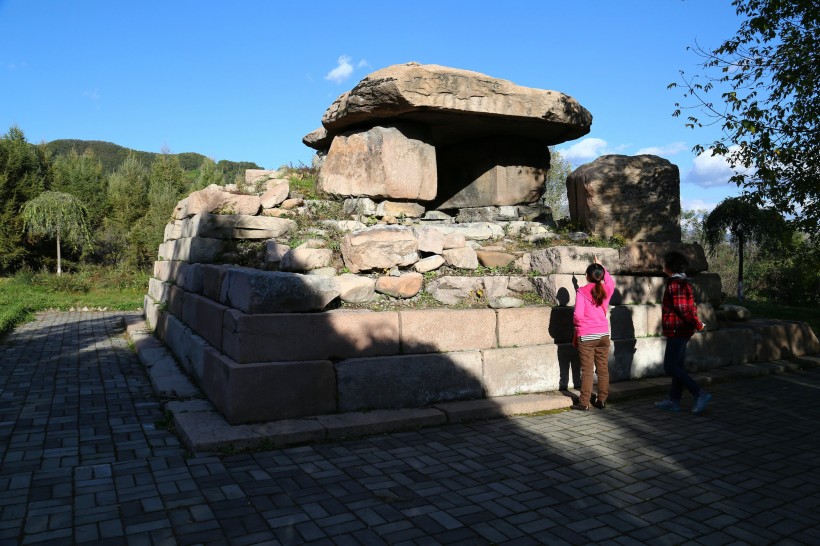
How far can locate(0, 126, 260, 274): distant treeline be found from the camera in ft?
75.6

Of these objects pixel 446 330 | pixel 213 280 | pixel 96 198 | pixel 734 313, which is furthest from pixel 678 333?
pixel 96 198

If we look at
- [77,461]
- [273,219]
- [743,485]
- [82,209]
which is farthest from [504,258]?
[82,209]

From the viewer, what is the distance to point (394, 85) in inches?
287

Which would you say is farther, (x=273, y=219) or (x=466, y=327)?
(x=273, y=219)

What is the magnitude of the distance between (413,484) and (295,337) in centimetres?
178

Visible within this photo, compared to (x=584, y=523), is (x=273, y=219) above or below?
above

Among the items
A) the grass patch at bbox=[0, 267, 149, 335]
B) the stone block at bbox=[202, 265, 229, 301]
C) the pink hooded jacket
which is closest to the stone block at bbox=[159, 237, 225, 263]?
the stone block at bbox=[202, 265, 229, 301]

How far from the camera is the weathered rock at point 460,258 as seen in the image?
267 inches

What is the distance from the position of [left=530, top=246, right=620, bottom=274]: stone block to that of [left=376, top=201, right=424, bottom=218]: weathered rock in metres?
1.97

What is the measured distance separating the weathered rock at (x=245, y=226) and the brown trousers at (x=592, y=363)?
3.78m

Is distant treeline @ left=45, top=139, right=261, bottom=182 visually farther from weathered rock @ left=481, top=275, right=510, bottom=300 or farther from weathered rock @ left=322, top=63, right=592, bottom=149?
weathered rock @ left=481, top=275, right=510, bottom=300

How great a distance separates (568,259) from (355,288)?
8.28 feet

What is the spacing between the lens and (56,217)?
842 inches

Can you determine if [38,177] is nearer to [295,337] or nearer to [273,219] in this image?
[273,219]
